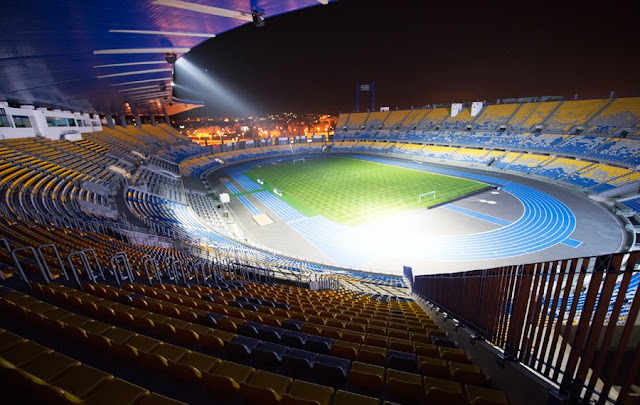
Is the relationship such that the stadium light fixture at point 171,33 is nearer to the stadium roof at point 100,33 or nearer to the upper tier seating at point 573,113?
the stadium roof at point 100,33

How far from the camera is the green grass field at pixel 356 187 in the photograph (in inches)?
1003

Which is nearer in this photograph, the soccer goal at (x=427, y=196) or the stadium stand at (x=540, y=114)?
the soccer goal at (x=427, y=196)

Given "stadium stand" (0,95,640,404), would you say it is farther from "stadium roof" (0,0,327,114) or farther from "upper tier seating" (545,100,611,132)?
"upper tier seating" (545,100,611,132)

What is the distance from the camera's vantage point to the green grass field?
25.5m

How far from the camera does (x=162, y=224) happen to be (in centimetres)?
1544

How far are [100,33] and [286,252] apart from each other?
13780 mm

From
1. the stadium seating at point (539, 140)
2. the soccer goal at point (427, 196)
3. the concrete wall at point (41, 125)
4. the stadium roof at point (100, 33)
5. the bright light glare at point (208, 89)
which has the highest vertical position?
the bright light glare at point (208, 89)

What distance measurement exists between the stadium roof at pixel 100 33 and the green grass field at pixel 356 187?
53.3 ft

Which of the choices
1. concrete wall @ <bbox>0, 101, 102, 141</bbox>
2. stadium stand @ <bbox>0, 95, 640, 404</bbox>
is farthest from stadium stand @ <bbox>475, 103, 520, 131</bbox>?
concrete wall @ <bbox>0, 101, 102, 141</bbox>

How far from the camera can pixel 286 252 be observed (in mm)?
18125

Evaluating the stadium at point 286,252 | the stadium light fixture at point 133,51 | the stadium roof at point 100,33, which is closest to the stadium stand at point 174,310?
the stadium at point 286,252

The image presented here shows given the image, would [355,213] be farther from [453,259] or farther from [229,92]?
[229,92]

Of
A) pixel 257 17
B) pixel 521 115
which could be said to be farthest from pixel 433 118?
pixel 257 17

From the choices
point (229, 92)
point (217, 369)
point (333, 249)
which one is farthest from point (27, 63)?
point (229, 92)
